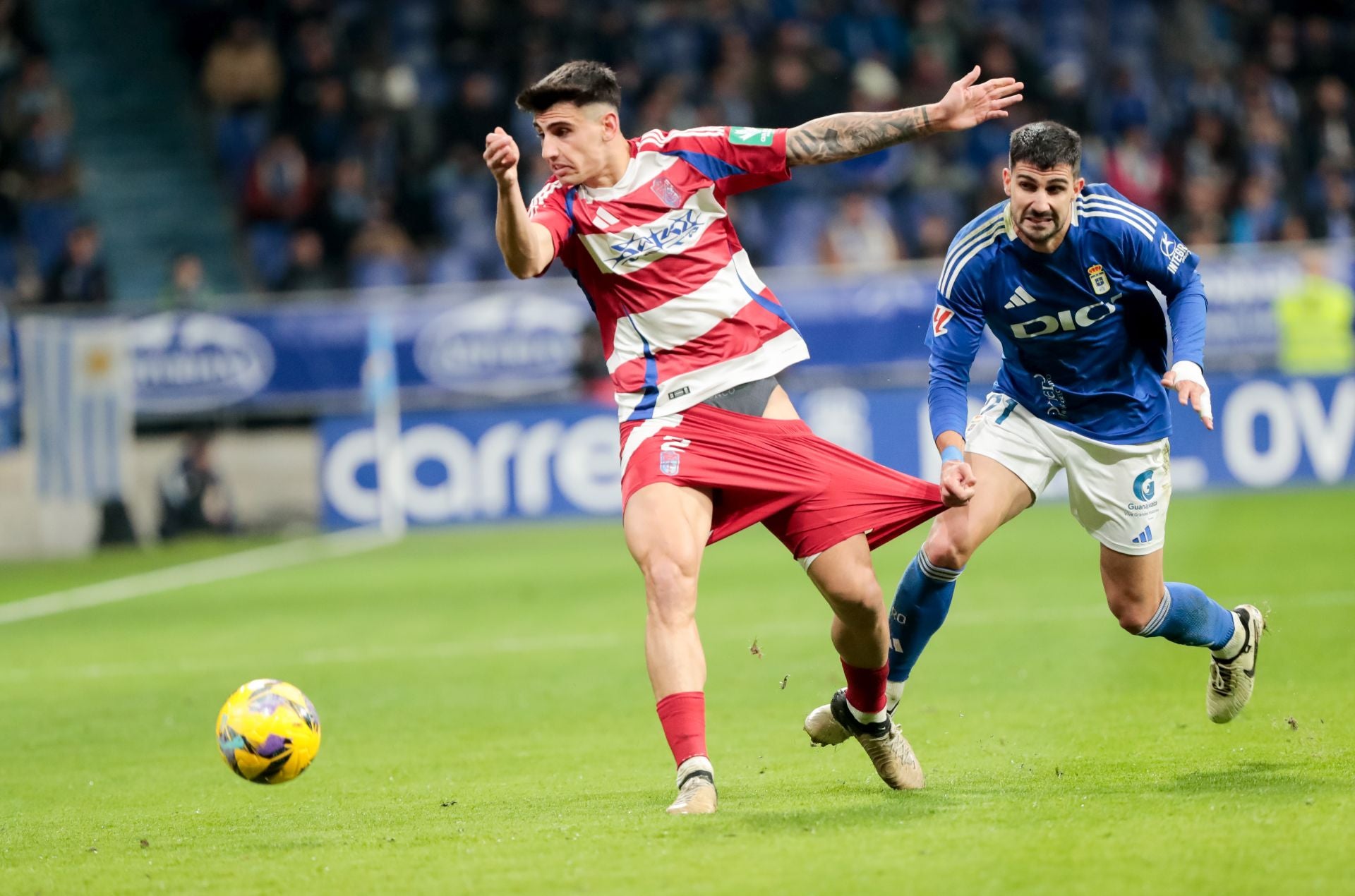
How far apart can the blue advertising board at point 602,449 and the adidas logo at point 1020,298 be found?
36.2 ft

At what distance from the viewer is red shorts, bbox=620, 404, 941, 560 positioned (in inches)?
217

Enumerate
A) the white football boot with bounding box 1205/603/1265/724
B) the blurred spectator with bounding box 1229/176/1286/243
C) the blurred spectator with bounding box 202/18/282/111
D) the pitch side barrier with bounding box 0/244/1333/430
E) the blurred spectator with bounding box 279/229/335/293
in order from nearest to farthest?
the white football boot with bounding box 1205/603/1265/724 → the pitch side barrier with bounding box 0/244/1333/430 → the blurred spectator with bounding box 1229/176/1286/243 → the blurred spectator with bounding box 279/229/335/293 → the blurred spectator with bounding box 202/18/282/111

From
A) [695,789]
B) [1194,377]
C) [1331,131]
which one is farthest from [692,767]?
[1331,131]

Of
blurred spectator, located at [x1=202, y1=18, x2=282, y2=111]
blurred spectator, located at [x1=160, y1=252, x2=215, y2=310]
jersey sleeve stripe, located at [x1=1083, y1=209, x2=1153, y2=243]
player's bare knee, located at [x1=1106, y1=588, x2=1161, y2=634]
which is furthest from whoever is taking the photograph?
blurred spectator, located at [x1=202, y1=18, x2=282, y2=111]

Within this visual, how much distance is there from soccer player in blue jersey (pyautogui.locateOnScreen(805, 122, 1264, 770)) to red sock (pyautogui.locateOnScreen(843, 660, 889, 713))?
0.23 m

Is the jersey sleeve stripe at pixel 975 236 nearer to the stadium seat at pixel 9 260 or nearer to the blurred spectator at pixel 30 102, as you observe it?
the stadium seat at pixel 9 260

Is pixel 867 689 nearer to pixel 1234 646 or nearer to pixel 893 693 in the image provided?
pixel 893 693

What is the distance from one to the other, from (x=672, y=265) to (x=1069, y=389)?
63.2 inches

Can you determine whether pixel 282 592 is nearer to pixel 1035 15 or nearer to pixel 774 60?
pixel 774 60

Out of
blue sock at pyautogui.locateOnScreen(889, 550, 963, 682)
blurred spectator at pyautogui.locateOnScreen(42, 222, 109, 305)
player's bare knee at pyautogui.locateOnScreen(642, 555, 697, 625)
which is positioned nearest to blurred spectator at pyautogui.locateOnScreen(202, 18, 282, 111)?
blurred spectator at pyautogui.locateOnScreen(42, 222, 109, 305)

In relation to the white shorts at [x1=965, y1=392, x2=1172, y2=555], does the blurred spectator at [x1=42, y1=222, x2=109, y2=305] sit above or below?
above

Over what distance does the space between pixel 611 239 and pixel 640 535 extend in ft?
3.21

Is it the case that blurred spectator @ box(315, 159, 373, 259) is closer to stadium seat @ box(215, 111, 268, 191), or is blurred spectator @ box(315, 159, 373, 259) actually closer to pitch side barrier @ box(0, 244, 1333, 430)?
stadium seat @ box(215, 111, 268, 191)

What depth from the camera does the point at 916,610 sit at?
6.23 metres
